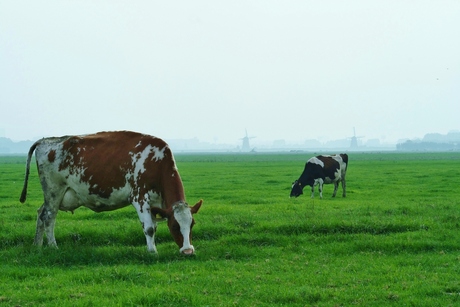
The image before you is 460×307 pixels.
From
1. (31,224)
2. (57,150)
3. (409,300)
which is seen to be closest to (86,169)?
(57,150)

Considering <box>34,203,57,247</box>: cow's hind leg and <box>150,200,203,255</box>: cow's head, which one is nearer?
<box>150,200,203,255</box>: cow's head

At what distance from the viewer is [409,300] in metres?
6.61

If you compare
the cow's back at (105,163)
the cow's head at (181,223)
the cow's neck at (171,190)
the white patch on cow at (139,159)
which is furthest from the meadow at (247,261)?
the white patch on cow at (139,159)

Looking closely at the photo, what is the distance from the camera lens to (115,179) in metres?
9.93

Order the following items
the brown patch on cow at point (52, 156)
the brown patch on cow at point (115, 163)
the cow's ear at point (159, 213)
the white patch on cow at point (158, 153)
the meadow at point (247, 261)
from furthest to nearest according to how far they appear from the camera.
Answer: the brown patch on cow at point (52, 156)
the white patch on cow at point (158, 153)
the brown patch on cow at point (115, 163)
the cow's ear at point (159, 213)
the meadow at point (247, 261)

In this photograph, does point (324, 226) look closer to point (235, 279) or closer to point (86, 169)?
point (235, 279)

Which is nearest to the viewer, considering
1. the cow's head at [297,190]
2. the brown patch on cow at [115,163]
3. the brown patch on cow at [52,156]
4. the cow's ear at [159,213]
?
the cow's ear at [159,213]

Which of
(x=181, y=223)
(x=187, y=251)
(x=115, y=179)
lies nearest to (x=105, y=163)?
(x=115, y=179)

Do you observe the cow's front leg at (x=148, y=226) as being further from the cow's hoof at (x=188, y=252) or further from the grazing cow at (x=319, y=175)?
the grazing cow at (x=319, y=175)

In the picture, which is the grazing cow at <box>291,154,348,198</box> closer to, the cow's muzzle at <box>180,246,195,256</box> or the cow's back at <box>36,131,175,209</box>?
the cow's back at <box>36,131,175,209</box>

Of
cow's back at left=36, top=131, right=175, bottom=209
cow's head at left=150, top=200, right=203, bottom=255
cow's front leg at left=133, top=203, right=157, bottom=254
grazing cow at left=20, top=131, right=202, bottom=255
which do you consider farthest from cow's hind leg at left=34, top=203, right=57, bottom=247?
cow's head at left=150, top=200, right=203, bottom=255

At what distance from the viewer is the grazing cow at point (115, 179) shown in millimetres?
9414

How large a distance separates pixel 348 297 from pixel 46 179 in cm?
658

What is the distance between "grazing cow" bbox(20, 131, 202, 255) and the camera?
941 centimetres
